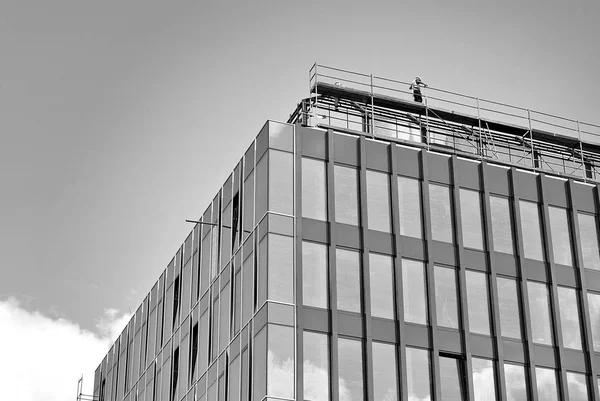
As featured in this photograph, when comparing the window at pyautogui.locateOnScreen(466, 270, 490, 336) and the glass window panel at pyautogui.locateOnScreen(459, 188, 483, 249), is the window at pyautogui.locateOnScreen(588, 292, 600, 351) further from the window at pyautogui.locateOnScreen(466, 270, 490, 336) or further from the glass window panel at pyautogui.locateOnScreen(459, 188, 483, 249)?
the glass window panel at pyautogui.locateOnScreen(459, 188, 483, 249)

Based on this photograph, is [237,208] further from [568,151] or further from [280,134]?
[568,151]

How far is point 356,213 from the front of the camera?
143 ft

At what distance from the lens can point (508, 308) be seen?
44.6m

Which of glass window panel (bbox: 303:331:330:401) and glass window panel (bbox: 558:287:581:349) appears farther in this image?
glass window panel (bbox: 558:287:581:349)

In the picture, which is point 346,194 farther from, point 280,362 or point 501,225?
point 280,362

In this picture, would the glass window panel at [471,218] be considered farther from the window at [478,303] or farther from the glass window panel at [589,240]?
the glass window panel at [589,240]

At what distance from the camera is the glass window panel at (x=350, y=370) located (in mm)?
39938

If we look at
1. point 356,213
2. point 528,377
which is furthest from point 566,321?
point 356,213

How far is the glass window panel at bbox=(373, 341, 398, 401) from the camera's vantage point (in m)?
40.4

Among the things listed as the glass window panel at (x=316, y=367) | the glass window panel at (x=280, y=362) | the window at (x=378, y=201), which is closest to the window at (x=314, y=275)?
the glass window panel at (x=316, y=367)

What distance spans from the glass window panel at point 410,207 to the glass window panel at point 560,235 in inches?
263

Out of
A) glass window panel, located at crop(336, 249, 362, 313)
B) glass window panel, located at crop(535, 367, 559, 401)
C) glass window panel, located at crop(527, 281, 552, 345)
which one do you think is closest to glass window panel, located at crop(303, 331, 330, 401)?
glass window panel, located at crop(336, 249, 362, 313)

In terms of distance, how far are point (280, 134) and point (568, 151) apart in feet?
62.6

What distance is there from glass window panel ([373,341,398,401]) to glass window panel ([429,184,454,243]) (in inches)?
233
